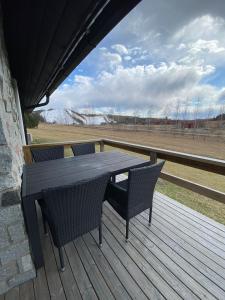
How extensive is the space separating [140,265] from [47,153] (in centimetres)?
231

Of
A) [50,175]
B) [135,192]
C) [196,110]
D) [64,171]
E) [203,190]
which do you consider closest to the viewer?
[135,192]

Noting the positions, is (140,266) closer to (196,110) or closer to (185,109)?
(185,109)

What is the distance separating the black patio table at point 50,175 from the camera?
1346mm

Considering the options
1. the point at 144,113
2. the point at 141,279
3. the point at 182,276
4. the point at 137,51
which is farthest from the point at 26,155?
the point at 144,113

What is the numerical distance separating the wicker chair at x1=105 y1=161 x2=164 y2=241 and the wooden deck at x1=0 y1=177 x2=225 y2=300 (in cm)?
25

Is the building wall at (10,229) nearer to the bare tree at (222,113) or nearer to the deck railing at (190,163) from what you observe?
the deck railing at (190,163)

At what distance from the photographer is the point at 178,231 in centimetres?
192

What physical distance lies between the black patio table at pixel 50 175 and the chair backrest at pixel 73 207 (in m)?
0.15

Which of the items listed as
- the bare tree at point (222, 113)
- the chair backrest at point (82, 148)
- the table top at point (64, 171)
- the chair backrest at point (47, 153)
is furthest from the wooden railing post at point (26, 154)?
the bare tree at point (222, 113)

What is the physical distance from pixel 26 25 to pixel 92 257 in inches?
82.5

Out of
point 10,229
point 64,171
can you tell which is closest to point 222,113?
point 64,171

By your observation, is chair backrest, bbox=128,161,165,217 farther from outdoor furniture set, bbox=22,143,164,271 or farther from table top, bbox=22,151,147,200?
table top, bbox=22,151,147,200

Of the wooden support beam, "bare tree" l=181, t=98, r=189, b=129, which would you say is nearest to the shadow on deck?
the wooden support beam

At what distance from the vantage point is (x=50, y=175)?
1.84 m
